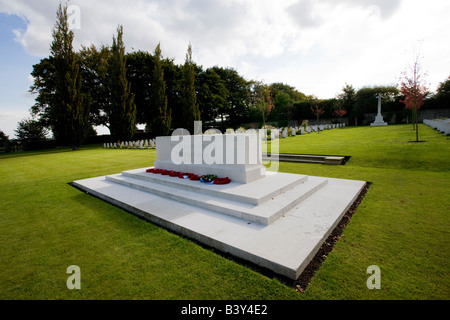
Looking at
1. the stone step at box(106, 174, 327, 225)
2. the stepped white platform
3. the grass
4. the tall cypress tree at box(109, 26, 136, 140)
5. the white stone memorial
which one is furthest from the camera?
the tall cypress tree at box(109, 26, 136, 140)

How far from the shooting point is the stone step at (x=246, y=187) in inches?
163

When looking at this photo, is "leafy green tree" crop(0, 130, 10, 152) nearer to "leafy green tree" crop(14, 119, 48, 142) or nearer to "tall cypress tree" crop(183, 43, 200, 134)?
"leafy green tree" crop(14, 119, 48, 142)

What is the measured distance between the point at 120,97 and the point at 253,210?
23.3 m

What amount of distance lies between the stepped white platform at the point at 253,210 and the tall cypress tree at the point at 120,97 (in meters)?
18.2

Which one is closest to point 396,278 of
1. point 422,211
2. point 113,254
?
point 422,211

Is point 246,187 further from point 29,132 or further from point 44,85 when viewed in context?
point 29,132

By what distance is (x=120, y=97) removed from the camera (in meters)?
22.1

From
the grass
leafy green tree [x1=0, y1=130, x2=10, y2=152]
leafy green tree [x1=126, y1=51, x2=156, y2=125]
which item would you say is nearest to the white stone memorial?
the grass

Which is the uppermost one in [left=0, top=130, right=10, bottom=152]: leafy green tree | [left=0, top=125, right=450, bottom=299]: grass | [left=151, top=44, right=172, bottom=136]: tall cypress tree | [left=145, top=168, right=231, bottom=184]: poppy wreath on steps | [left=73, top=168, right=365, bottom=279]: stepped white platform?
[left=151, top=44, right=172, bottom=136]: tall cypress tree

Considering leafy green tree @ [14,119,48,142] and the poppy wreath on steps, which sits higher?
leafy green tree @ [14,119,48,142]

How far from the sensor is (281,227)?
3.24m

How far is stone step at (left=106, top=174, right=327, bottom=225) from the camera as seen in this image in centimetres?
356

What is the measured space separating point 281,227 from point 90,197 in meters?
5.14
